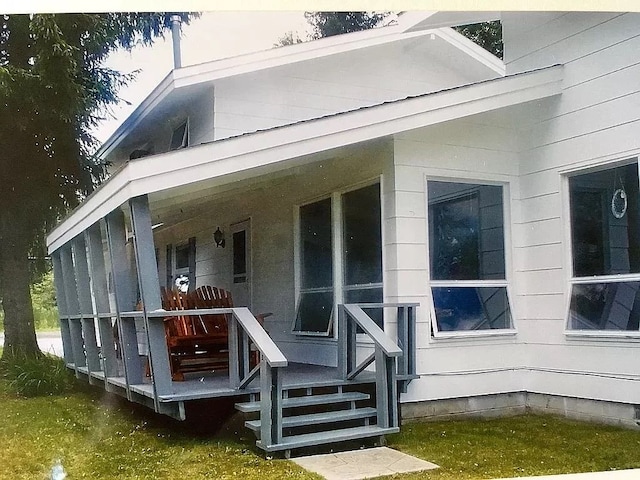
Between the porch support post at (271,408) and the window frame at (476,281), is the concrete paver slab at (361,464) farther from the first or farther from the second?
the window frame at (476,281)

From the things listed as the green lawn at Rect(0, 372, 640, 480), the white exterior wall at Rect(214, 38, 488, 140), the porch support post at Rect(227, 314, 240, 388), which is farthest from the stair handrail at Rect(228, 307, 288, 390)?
the white exterior wall at Rect(214, 38, 488, 140)

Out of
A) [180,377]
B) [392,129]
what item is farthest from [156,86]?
[180,377]

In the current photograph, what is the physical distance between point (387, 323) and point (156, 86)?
1.95 metres

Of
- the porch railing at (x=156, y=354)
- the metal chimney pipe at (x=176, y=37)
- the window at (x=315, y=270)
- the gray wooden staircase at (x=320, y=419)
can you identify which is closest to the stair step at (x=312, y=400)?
the gray wooden staircase at (x=320, y=419)

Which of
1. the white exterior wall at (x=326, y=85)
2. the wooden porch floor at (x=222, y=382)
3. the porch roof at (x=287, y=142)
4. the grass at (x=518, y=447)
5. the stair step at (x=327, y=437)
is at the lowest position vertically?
the grass at (x=518, y=447)

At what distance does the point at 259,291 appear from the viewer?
16.5 feet

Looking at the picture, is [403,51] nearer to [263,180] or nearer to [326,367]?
[263,180]

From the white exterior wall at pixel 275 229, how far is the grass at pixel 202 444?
0.93m

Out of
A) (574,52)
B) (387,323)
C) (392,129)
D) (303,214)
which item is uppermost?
(574,52)

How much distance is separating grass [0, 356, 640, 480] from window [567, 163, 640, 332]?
25.5 inches

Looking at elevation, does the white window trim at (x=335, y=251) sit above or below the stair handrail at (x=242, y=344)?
above

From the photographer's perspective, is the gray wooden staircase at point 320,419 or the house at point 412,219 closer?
the gray wooden staircase at point 320,419

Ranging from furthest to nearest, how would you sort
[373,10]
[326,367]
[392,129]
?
[326,367] → [392,129] → [373,10]

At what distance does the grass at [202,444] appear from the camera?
3.21m
